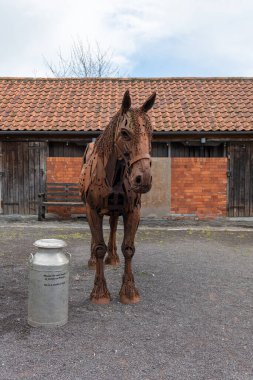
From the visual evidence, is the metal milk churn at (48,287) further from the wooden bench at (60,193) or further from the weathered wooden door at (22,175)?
the weathered wooden door at (22,175)

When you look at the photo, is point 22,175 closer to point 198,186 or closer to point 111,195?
point 198,186

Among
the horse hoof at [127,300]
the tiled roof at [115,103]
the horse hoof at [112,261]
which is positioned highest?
the tiled roof at [115,103]

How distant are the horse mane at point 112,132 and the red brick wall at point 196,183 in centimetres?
664

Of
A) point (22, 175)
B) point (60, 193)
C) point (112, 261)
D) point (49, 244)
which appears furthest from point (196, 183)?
point (49, 244)

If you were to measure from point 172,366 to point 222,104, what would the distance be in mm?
10399

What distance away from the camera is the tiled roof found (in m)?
10.6

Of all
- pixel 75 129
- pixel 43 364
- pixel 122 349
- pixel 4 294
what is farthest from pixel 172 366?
pixel 75 129

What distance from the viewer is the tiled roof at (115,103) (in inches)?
417

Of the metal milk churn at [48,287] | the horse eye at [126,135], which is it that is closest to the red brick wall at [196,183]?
the horse eye at [126,135]

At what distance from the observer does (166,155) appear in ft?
35.5

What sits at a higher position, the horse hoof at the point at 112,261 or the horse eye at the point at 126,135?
the horse eye at the point at 126,135

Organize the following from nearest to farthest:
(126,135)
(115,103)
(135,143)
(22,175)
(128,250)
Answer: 1. (135,143)
2. (126,135)
3. (128,250)
4. (22,175)
5. (115,103)

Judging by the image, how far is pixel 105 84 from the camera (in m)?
13.5

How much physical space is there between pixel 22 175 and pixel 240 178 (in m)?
6.69
